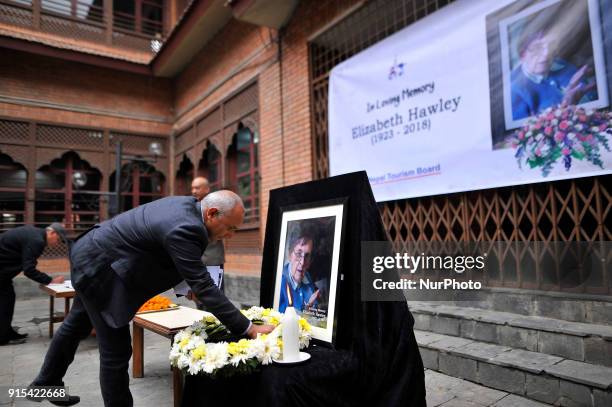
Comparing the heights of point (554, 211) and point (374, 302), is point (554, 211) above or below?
above

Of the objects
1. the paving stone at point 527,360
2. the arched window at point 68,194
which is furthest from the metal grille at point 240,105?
the paving stone at point 527,360

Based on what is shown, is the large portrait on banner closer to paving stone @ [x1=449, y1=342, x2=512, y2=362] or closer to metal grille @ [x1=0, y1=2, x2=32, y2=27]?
paving stone @ [x1=449, y1=342, x2=512, y2=362]

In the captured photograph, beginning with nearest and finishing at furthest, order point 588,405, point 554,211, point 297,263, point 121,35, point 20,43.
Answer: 1. point 297,263
2. point 588,405
3. point 554,211
4. point 20,43
5. point 121,35

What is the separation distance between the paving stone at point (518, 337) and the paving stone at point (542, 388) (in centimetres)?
42

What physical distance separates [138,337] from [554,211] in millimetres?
3696

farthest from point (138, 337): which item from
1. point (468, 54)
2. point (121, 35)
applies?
point (121, 35)

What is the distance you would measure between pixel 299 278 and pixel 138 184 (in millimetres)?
10241

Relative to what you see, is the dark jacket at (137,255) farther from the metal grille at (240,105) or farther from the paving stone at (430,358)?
the metal grille at (240,105)

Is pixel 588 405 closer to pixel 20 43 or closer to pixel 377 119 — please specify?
pixel 377 119

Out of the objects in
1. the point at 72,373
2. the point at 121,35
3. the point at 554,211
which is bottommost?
the point at 72,373

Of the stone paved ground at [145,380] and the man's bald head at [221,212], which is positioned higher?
the man's bald head at [221,212]

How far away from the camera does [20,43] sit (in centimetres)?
947

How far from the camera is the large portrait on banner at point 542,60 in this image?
3.27 meters

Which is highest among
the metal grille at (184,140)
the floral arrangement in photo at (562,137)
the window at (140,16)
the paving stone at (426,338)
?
the window at (140,16)
